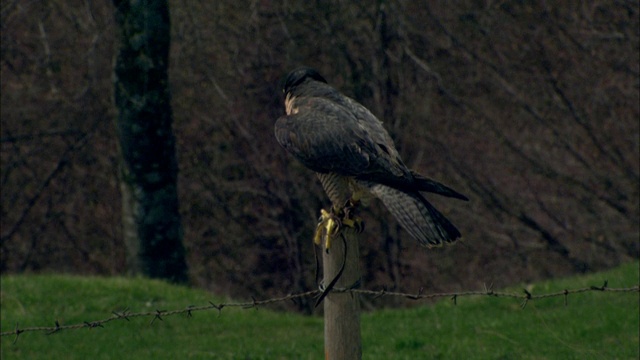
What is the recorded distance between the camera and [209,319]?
10016 mm

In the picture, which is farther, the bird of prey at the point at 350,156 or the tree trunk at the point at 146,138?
the tree trunk at the point at 146,138

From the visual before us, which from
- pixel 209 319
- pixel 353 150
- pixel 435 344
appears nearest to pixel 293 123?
pixel 353 150

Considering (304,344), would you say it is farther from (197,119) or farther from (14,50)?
(14,50)

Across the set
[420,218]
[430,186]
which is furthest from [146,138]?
[420,218]

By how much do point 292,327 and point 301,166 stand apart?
22.8 ft

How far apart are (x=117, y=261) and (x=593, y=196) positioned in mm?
7802

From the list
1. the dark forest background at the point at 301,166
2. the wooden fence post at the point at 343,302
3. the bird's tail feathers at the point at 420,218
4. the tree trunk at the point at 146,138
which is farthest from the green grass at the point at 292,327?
the dark forest background at the point at 301,166

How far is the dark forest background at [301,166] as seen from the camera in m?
16.7

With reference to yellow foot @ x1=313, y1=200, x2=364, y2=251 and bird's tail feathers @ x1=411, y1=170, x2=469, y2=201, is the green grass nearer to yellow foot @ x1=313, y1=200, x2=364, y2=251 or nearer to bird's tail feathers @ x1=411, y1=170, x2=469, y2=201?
bird's tail feathers @ x1=411, y1=170, x2=469, y2=201

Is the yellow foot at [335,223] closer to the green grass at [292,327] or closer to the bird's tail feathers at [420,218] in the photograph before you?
the bird's tail feathers at [420,218]

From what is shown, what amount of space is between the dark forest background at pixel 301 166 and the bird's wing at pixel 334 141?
11760 millimetres

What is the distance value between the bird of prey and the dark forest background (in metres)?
11.7

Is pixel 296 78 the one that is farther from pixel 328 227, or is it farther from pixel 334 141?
pixel 328 227

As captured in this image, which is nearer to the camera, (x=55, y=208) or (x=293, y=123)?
(x=293, y=123)
